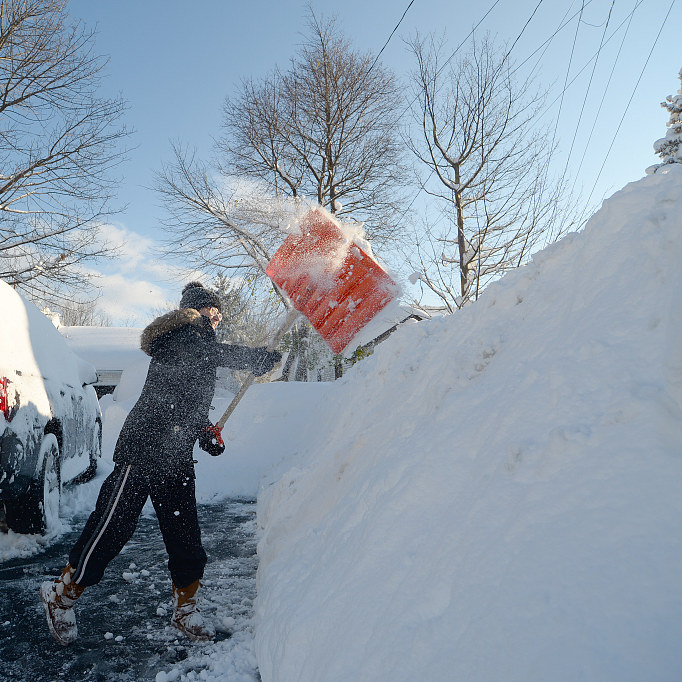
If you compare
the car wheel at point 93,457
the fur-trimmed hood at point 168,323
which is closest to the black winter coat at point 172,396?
the fur-trimmed hood at point 168,323

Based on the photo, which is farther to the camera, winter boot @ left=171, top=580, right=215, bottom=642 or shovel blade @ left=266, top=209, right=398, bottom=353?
shovel blade @ left=266, top=209, right=398, bottom=353

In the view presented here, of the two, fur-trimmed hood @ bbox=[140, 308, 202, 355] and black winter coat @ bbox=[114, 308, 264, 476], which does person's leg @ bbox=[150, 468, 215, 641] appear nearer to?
black winter coat @ bbox=[114, 308, 264, 476]

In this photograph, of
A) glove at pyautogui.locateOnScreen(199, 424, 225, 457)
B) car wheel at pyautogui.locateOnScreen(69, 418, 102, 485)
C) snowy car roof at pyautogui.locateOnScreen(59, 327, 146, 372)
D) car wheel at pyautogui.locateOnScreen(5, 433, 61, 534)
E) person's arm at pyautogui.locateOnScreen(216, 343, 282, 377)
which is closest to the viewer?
glove at pyautogui.locateOnScreen(199, 424, 225, 457)

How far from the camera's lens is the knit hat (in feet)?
9.24

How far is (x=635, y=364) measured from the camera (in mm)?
1365

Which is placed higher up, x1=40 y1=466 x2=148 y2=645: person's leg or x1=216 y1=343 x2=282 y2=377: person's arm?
x1=216 y1=343 x2=282 y2=377: person's arm

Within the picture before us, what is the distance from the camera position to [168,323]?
8.34ft

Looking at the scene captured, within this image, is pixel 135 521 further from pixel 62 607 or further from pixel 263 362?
pixel 263 362

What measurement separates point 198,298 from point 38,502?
1740mm

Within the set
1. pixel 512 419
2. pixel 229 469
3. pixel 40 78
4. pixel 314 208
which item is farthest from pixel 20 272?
pixel 512 419

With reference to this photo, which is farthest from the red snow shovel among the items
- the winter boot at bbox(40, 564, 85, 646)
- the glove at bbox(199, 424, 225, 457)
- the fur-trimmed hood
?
the winter boot at bbox(40, 564, 85, 646)

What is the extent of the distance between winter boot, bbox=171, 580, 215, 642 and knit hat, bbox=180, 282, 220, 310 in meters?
1.44

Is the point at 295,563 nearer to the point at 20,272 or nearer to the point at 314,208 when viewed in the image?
the point at 314,208

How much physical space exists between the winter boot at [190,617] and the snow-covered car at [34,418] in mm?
1407
